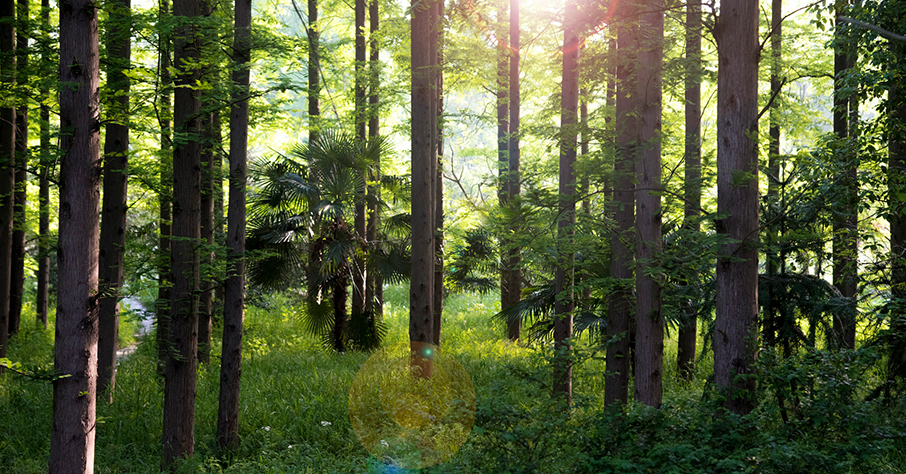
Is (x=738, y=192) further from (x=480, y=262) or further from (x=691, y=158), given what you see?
(x=480, y=262)

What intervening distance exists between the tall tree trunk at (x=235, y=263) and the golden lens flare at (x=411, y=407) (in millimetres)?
1804

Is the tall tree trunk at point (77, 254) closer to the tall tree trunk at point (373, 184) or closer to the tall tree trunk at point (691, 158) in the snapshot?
the tall tree trunk at point (373, 184)

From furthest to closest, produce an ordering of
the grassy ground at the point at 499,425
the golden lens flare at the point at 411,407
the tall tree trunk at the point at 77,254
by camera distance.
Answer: the golden lens flare at the point at 411,407 < the tall tree trunk at the point at 77,254 < the grassy ground at the point at 499,425

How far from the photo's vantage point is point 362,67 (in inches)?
542

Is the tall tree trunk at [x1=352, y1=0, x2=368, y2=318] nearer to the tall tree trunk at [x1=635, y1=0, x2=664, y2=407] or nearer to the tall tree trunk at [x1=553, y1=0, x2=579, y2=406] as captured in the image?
the tall tree trunk at [x1=553, y1=0, x2=579, y2=406]

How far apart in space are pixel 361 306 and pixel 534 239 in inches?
221

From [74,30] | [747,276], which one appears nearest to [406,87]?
[74,30]

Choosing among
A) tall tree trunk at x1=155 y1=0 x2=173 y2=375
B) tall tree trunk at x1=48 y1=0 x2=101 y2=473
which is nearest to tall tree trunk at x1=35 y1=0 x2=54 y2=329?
tall tree trunk at x1=155 y1=0 x2=173 y2=375

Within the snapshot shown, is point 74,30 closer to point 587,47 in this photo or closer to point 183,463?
point 183,463

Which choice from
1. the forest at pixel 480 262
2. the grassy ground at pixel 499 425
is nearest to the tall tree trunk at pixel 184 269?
the forest at pixel 480 262

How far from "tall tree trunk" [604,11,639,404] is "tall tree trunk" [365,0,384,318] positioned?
16.9 ft

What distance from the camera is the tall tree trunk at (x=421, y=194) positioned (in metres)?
8.45

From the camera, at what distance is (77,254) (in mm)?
5172

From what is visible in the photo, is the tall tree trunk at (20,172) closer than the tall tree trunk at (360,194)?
Yes
